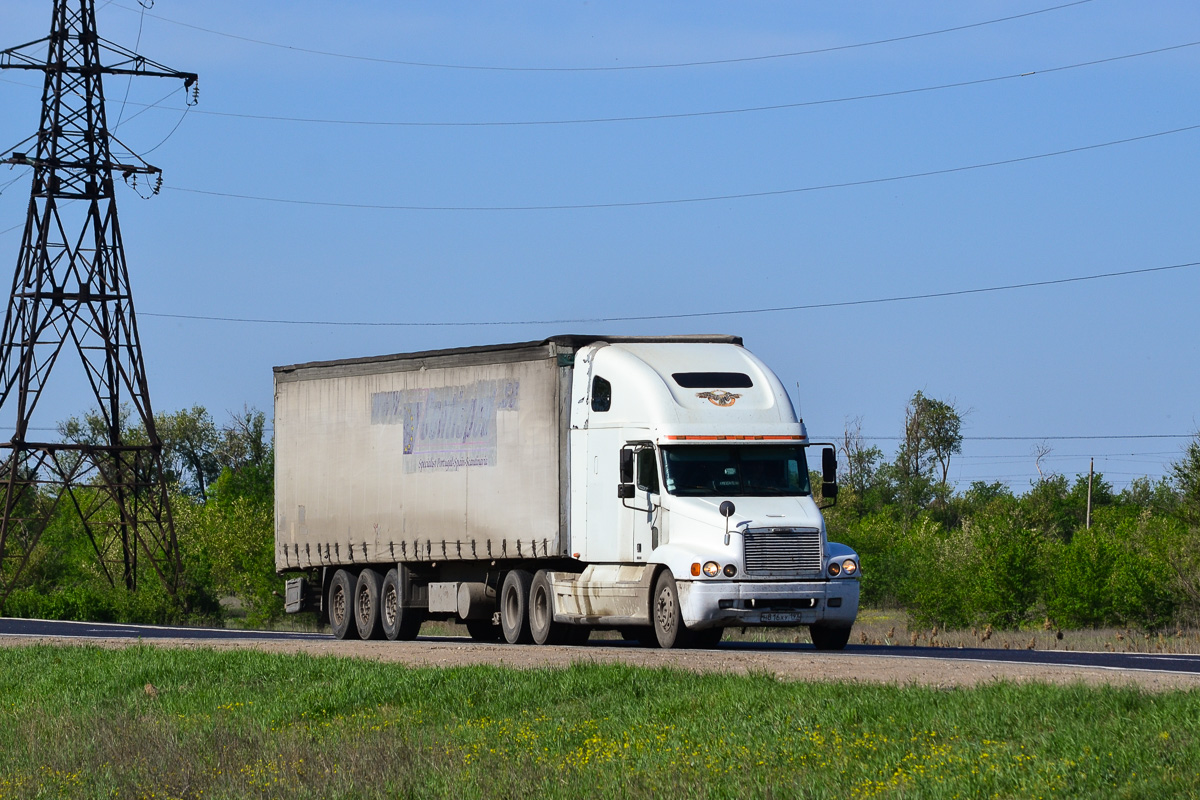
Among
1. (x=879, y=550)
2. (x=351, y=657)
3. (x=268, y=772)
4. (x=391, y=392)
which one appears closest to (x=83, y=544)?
(x=879, y=550)

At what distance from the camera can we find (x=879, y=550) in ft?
239

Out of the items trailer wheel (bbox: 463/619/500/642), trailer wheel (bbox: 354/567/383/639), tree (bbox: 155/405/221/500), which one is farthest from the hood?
tree (bbox: 155/405/221/500)

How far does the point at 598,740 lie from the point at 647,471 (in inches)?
371

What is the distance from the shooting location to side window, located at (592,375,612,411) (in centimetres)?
2323

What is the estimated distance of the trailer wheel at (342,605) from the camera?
2825 centimetres

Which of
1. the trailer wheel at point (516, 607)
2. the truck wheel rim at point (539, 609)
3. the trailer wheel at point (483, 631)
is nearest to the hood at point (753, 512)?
the truck wheel rim at point (539, 609)

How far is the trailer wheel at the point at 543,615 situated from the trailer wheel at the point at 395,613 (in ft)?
10.4

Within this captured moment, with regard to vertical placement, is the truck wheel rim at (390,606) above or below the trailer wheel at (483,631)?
above

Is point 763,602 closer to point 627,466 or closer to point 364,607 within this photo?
point 627,466

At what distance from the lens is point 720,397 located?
22.9 m

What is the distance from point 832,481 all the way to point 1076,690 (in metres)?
9.46

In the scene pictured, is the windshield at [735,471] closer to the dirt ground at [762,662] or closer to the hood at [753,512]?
the hood at [753,512]

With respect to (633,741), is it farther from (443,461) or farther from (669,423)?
(443,461)

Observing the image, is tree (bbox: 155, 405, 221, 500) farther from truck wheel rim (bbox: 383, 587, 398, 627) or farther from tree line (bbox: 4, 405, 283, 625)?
truck wheel rim (bbox: 383, 587, 398, 627)
